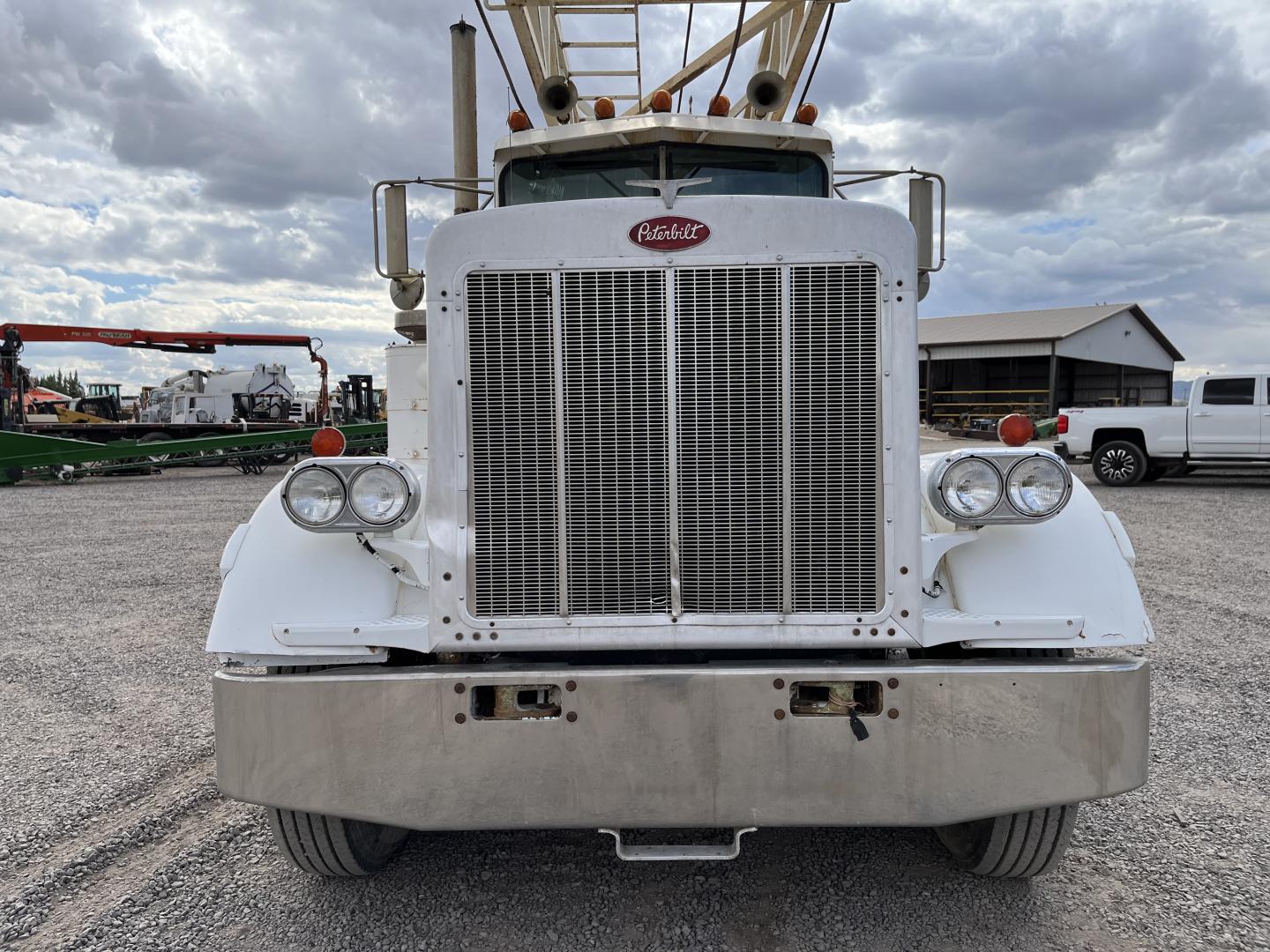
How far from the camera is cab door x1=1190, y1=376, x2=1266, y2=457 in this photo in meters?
14.8

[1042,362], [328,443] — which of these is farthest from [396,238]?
[1042,362]

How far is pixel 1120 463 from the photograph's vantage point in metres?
15.8

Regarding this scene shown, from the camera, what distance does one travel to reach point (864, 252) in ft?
8.65

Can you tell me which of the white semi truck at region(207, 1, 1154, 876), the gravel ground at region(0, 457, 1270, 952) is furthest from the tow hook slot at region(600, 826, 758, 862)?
the gravel ground at region(0, 457, 1270, 952)

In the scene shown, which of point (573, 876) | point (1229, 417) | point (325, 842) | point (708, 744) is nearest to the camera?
point (708, 744)

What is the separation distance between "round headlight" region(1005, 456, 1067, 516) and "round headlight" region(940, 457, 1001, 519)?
0.06 m

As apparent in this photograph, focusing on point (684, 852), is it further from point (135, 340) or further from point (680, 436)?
point (135, 340)

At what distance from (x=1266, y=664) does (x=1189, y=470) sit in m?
13.8

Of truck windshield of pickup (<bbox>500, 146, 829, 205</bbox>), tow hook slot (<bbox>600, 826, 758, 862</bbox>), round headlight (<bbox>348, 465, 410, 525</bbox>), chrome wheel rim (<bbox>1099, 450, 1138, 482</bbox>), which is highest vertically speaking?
truck windshield of pickup (<bbox>500, 146, 829, 205</bbox>)

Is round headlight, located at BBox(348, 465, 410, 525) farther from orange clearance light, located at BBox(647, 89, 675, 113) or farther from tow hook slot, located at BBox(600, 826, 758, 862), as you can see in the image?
orange clearance light, located at BBox(647, 89, 675, 113)

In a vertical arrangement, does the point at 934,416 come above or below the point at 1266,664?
above

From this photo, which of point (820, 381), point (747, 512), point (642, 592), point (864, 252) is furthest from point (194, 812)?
point (864, 252)

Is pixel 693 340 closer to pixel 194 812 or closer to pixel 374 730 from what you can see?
pixel 374 730

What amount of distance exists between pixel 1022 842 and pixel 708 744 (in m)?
1.16
